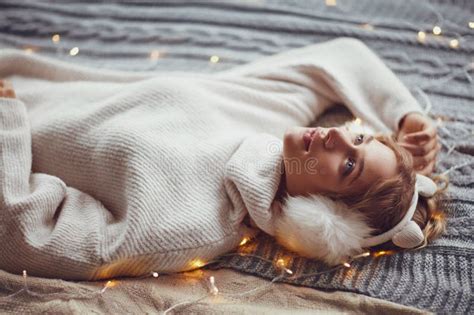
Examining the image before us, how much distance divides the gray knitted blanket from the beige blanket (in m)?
0.45

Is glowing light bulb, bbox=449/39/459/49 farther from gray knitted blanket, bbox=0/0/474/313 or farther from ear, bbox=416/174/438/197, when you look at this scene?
ear, bbox=416/174/438/197

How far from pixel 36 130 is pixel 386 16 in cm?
110

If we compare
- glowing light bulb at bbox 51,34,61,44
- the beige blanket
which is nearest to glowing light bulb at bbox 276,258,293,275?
the beige blanket

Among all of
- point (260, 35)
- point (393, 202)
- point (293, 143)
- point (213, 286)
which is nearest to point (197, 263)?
point (213, 286)

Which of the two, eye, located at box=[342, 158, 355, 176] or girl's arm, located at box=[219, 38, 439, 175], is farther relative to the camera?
girl's arm, located at box=[219, 38, 439, 175]

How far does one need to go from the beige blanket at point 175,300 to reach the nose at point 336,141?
29 centimetres

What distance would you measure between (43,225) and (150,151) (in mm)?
274

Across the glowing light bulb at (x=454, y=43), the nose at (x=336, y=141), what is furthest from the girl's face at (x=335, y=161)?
the glowing light bulb at (x=454, y=43)

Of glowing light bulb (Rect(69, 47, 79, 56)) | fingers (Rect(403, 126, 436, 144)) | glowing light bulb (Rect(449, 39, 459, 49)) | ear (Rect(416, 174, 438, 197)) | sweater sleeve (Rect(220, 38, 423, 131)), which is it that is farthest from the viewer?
glowing light bulb (Rect(69, 47, 79, 56))

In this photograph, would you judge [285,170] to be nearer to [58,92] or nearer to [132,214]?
[132,214]

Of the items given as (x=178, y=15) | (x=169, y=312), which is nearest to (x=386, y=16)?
(x=178, y=15)

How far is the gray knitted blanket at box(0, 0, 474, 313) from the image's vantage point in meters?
1.54

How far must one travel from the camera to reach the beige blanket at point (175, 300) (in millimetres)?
1102

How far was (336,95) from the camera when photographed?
58.7 inches
